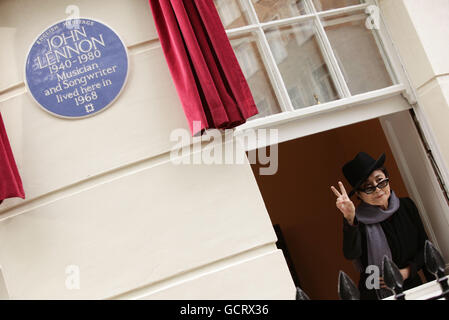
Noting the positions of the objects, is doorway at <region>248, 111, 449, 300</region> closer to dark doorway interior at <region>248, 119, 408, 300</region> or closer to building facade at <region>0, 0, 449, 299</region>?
dark doorway interior at <region>248, 119, 408, 300</region>

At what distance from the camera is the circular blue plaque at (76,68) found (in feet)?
7.13

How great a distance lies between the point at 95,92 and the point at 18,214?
0.70m

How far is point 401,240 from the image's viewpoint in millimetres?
2721

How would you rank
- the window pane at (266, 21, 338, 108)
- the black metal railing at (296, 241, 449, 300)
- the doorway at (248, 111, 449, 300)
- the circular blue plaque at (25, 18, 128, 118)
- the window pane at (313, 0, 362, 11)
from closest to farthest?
the black metal railing at (296, 241, 449, 300) < the circular blue plaque at (25, 18, 128, 118) < the window pane at (266, 21, 338, 108) < the window pane at (313, 0, 362, 11) < the doorway at (248, 111, 449, 300)

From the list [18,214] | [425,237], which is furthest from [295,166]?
[18,214]

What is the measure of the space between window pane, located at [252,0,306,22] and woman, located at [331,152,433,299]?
1090 mm

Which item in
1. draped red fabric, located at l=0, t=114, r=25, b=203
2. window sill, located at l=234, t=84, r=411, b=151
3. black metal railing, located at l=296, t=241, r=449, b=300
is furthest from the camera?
window sill, located at l=234, t=84, r=411, b=151

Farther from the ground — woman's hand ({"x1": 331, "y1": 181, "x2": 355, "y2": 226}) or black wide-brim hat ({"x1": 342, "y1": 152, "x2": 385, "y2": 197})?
black wide-brim hat ({"x1": 342, "y1": 152, "x2": 385, "y2": 197})

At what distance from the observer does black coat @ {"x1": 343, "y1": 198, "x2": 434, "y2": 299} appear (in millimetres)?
2691

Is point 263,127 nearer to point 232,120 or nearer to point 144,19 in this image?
point 232,120

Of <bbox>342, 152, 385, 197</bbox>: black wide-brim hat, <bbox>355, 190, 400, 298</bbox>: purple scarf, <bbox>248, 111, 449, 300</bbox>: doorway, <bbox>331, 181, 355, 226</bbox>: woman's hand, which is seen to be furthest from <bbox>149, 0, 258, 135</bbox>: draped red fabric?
<bbox>248, 111, 449, 300</bbox>: doorway

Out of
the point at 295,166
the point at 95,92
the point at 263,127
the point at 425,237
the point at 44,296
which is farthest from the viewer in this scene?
the point at 295,166

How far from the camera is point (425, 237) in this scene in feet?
8.85

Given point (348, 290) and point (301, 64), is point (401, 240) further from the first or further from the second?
point (301, 64)
